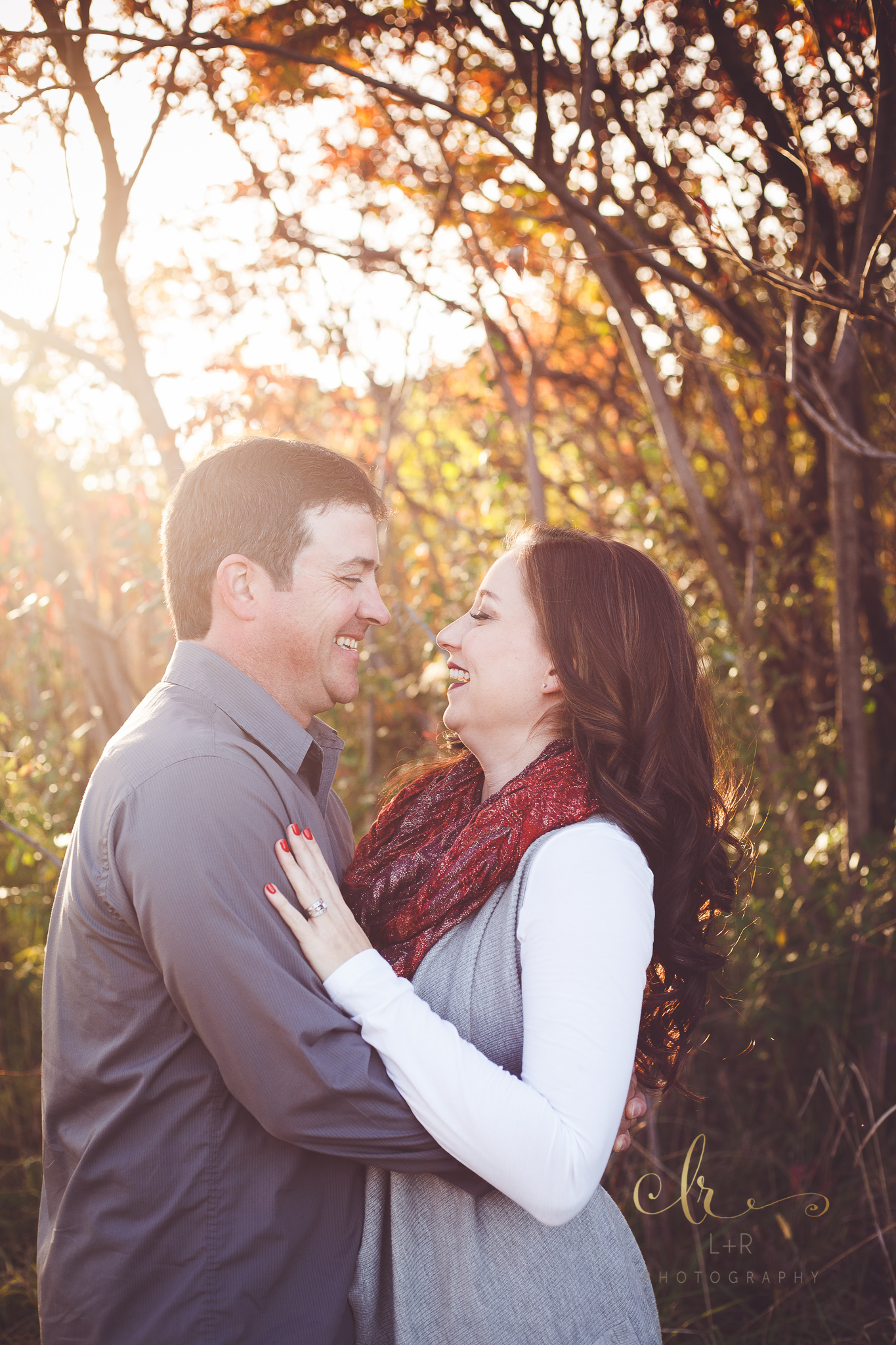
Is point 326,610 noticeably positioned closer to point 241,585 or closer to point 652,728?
point 241,585

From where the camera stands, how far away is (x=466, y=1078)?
139 centimetres

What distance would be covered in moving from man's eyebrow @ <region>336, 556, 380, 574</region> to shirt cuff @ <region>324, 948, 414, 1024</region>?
2.56ft

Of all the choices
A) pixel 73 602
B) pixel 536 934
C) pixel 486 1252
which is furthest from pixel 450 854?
pixel 73 602

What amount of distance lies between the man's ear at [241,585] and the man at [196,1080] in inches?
6.8

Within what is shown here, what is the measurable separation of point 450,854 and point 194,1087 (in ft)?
1.88

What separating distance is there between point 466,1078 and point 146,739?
2.42 ft

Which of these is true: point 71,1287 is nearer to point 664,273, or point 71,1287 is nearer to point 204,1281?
point 204,1281

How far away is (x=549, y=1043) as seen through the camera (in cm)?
139

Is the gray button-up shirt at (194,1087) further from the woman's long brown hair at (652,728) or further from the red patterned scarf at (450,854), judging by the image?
the woman's long brown hair at (652,728)

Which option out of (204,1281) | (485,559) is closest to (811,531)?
(485,559)

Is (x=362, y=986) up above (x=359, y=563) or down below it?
below

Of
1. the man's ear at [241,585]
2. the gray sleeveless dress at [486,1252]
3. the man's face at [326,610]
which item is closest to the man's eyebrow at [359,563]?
the man's face at [326,610]

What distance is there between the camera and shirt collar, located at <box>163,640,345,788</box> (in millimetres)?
1731

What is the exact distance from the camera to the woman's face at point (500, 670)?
1910 mm
